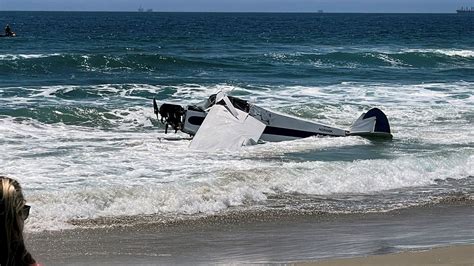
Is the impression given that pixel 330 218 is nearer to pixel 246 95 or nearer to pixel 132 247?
pixel 132 247

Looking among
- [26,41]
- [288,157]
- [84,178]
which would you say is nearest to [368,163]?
[288,157]

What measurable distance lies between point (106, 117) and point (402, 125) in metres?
7.96

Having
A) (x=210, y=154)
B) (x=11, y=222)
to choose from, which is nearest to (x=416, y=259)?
(x=11, y=222)

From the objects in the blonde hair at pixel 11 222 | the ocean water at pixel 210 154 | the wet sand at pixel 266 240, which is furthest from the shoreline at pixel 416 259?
the blonde hair at pixel 11 222

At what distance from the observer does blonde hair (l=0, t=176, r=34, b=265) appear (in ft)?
8.23

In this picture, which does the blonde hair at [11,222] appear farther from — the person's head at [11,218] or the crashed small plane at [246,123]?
the crashed small plane at [246,123]

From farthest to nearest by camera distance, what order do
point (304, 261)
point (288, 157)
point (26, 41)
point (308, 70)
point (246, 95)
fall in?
point (26, 41) < point (308, 70) < point (246, 95) < point (288, 157) < point (304, 261)

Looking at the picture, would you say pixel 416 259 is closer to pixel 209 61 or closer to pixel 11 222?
pixel 11 222

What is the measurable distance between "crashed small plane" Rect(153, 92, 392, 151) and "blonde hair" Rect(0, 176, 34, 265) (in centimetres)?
1310

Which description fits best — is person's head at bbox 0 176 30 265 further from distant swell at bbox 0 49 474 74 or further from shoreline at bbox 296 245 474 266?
distant swell at bbox 0 49 474 74

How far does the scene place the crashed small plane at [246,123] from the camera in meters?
16.1

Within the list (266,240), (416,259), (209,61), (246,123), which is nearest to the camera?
(416,259)

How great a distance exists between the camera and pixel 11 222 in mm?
2529

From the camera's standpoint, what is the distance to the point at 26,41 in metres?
54.2
